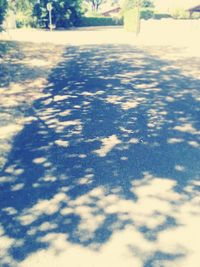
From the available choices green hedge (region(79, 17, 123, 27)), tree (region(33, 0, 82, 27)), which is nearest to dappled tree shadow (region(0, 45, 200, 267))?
tree (region(33, 0, 82, 27))

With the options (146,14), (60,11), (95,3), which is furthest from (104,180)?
(95,3)

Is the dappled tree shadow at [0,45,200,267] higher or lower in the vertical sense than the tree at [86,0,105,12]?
lower

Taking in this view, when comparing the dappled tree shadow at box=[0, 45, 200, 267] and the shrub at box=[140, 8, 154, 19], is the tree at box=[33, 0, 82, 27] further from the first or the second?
the dappled tree shadow at box=[0, 45, 200, 267]

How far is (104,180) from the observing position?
5.75 m

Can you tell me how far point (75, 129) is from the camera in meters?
8.33

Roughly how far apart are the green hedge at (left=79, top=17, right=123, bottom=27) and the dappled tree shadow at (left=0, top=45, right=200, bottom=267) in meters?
49.1

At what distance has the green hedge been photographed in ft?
188

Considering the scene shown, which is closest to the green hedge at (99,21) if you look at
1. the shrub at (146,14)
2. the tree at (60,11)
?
the shrub at (146,14)

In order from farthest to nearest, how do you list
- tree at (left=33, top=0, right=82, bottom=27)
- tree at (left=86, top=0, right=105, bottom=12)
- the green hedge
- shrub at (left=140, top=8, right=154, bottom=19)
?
tree at (left=86, top=0, right=105, bottom=12)
shrub at (left=140, top=8, right=154, bottom=19)
the green hedge
tree at (left=33, top=0, right=82, bottom=27)

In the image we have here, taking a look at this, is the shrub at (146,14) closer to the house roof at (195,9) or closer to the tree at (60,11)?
the house roof at (195,9)

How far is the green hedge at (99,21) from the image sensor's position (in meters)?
57.3

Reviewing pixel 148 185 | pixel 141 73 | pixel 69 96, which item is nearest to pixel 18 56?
pixel 141 73

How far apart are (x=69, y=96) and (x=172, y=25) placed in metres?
29.9

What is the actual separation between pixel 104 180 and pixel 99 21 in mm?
60707
